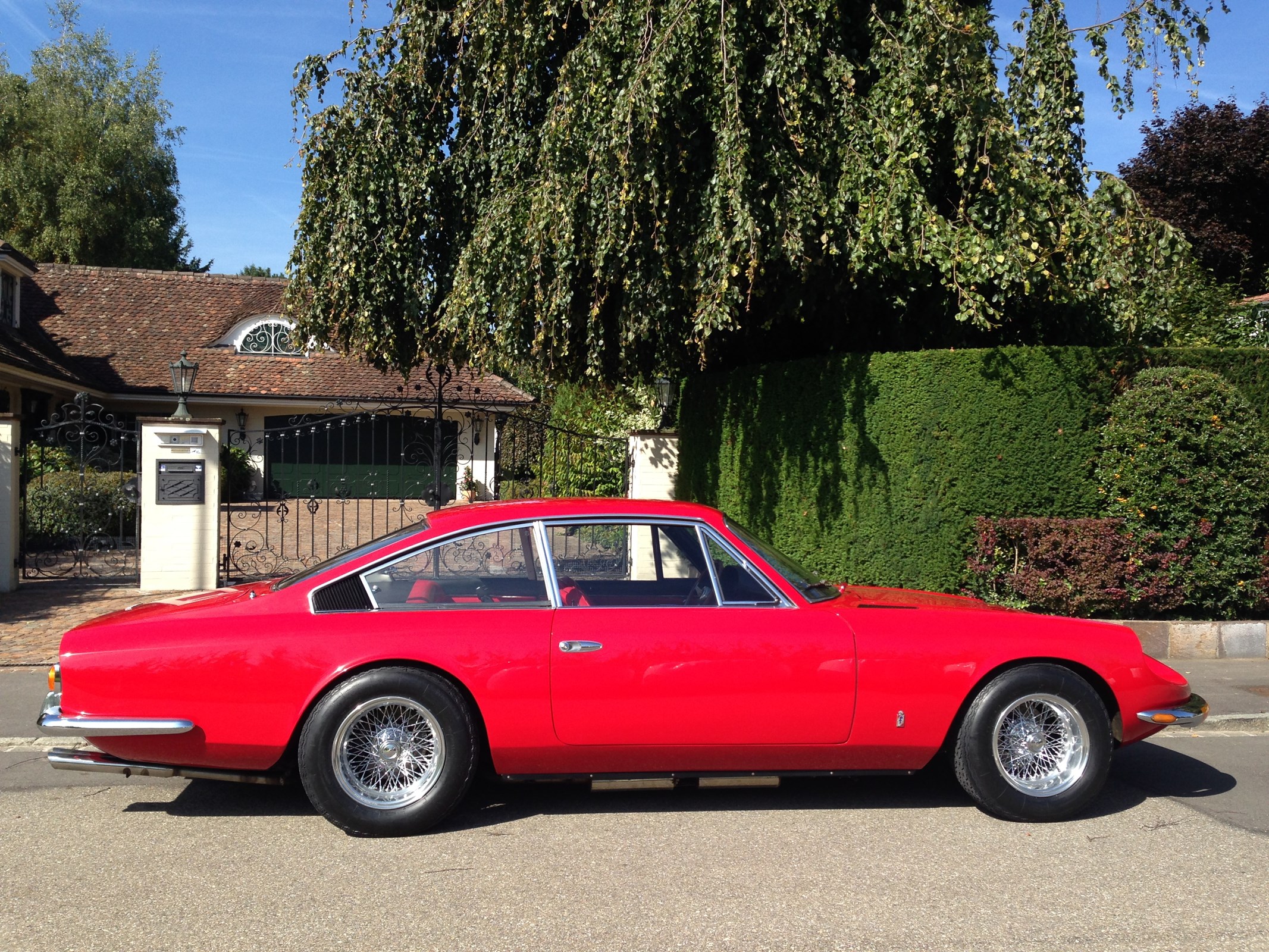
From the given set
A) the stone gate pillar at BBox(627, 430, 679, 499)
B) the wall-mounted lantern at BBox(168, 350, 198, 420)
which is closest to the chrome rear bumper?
the stone gate pillar at BBox(627, 430, 679, 499)

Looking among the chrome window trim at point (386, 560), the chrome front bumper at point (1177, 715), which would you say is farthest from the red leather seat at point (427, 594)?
the chrome front bumper at point (1177, 715)

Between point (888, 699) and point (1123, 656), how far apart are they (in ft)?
3.97

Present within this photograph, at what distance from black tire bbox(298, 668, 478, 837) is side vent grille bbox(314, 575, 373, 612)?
338 mm

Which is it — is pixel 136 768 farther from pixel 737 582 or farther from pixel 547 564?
pixel 737 582

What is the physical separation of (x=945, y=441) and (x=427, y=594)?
5.39 m

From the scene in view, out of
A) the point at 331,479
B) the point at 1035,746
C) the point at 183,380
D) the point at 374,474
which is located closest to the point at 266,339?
the point at 331,479

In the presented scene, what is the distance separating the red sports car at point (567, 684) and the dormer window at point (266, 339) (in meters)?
23.4

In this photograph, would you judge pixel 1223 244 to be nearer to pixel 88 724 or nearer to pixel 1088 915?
pixel 1088 915

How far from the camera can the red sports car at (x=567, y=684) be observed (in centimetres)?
442

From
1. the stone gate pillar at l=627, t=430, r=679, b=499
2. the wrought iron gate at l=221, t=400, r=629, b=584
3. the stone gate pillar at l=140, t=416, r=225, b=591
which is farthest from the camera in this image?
the stone gate pillar at l=627, t=430, r=679, b=499

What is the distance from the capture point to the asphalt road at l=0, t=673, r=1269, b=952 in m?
3.55

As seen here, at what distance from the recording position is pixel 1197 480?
27.7 ft

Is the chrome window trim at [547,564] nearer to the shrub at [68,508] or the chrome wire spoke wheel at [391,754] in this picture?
the chrome wire spoke wheel at [391,754]

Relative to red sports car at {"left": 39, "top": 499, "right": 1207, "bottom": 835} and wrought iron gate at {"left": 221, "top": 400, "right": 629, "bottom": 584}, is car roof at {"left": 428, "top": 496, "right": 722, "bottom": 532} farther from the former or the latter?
wrought iron gate at {"left": 221, "top": 400, "right": 629, "bottom": 584}
